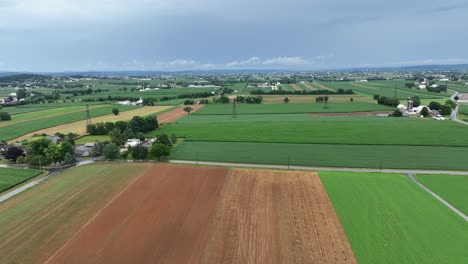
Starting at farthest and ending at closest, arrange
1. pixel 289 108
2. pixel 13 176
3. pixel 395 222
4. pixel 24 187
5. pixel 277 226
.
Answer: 1. pixel 289 108
2. pixel 13 176
3. pixel 24 187
4. pixel 395 222
5. pixel 277 226

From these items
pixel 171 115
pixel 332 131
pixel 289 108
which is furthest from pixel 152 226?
pixel 289 108

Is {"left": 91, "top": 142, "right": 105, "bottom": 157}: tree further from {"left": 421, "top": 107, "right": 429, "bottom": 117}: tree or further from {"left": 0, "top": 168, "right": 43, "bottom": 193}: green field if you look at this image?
{"left": 421, "top": 107, "right": 429, "bottom": 117}: tree

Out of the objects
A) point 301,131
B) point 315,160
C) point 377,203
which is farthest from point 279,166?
point 301,131

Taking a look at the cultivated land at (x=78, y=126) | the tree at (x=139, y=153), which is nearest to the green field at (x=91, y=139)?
the cultivated land at (x=78, y=126)

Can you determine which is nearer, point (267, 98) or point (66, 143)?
point (66, 143)

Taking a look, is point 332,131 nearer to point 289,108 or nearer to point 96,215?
point 289,108

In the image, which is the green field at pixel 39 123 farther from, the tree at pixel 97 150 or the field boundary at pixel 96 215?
the field boundary at pixel 96 215

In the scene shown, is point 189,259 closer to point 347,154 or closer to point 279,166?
point 279,166
